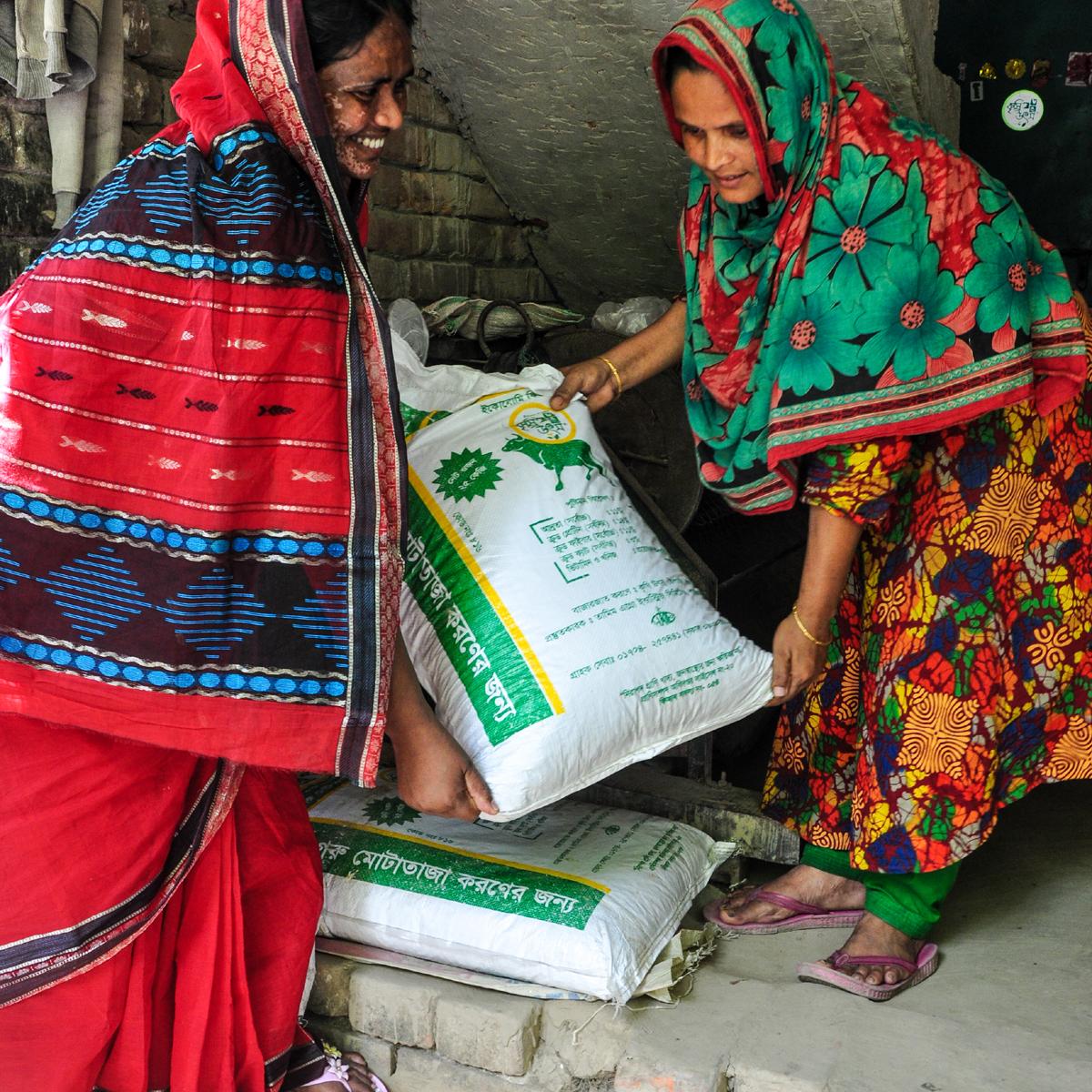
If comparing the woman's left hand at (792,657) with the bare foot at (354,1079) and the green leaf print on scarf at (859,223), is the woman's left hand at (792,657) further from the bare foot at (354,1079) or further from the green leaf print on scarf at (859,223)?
the bare foot at (354,1079)

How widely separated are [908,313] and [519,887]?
1.07m

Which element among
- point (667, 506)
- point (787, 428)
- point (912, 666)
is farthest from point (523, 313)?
point (912, 666)

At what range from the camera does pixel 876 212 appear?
1607 mm

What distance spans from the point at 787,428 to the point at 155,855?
107 cm

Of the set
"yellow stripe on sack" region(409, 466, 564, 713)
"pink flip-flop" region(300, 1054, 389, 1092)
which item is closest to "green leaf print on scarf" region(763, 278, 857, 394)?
"yellow stripe on sack" region(409, 466, 564, 713)

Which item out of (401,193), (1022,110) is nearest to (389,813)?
(401,193)

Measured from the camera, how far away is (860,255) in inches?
63.4

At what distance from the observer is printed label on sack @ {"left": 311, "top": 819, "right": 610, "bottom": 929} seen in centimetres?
182

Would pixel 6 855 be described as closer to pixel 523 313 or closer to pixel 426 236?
pixel 523 313

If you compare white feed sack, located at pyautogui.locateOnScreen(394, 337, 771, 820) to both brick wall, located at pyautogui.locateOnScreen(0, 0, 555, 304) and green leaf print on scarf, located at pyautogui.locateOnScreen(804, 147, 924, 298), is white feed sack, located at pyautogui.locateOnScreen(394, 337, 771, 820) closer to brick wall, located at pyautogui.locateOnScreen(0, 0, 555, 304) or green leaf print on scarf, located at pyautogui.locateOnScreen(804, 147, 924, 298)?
green leaf print on scarf, located at pyautogui.locateOnScreen(804, 147, 924, 298)

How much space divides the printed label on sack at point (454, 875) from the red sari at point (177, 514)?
1.48ft

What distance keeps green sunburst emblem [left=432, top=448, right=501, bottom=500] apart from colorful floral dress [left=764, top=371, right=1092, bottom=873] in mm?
481

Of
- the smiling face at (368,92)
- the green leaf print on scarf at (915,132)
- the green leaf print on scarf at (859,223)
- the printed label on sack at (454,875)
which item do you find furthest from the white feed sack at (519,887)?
the green leaf print on scarf at (915,132)

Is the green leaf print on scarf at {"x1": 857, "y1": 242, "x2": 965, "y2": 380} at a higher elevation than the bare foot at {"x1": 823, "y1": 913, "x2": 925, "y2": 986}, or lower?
higher
